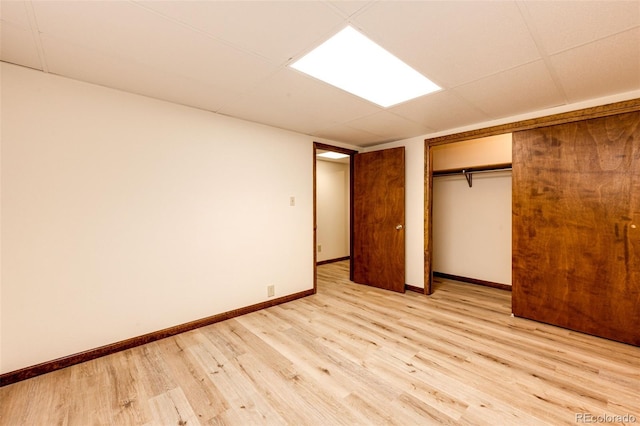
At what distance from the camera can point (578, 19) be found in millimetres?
1458

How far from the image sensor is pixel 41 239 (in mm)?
1981

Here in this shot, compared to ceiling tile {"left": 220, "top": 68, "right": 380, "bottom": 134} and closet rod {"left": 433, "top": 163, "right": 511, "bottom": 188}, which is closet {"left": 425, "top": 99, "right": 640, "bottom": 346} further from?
ceiling tile {"left": 220, "top": 68, "right": 380, "bottom": 134}

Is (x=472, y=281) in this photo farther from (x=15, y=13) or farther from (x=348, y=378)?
(x=15, y=13)

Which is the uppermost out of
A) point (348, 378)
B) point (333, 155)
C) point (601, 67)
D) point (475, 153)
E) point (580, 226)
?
point (333, 155)

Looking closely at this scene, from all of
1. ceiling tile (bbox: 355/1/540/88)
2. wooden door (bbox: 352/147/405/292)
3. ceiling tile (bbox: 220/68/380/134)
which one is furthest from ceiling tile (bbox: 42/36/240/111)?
wooden door (bbox: 352/147/405/292)

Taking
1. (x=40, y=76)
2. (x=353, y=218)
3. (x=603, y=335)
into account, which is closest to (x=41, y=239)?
(x=40, y=76)

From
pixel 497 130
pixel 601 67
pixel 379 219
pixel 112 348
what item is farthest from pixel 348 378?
pixel 497 130

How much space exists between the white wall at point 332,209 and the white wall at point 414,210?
7.33 ft

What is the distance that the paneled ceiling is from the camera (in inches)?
54.7

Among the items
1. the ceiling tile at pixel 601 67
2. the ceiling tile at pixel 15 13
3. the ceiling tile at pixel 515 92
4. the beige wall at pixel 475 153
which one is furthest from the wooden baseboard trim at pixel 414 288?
the ceiling tile at pixel 15 13

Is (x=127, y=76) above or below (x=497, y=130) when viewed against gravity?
above

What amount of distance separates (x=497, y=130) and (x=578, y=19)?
1.76m

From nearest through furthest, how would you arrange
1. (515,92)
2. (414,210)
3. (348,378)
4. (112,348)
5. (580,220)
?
1. (348,378)
2. (112,348)
3. (515,92)
4. (580,220)
5. (414,210)

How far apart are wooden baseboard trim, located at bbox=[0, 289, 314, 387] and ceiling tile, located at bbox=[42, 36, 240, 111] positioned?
216 cm
